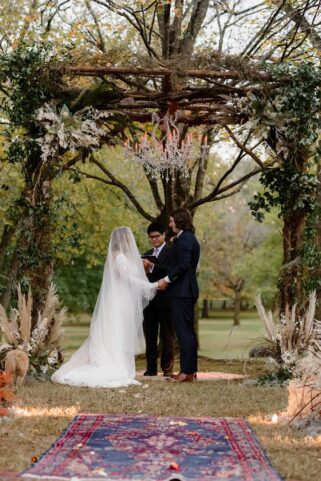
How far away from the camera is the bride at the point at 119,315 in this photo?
9.28 meters

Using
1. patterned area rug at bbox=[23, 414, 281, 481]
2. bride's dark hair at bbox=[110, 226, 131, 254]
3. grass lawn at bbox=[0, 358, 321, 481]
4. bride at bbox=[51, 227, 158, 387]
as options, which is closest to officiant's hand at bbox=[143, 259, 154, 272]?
bride at bbox=[51, 227, 158, 387]

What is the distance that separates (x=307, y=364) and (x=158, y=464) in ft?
6.76

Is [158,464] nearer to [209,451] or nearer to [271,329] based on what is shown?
[209,451]

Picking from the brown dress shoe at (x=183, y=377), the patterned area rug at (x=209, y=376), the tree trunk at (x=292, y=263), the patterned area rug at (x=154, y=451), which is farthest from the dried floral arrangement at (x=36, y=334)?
the tree trunk at (x=292, y=263)

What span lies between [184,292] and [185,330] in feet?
1.59

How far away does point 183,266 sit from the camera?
9164 millimetres

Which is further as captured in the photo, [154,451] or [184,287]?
[184,287]

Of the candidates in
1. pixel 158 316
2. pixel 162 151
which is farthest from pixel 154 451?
pixel 162 151

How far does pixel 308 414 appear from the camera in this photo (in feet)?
20.4

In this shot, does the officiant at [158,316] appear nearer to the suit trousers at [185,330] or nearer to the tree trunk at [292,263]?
the suit trousers at [185,330]

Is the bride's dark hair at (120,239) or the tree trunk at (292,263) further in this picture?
the bride's dark hair at (120,239)

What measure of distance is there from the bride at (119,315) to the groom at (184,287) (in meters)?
0.37

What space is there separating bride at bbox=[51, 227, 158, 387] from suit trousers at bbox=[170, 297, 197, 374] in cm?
45

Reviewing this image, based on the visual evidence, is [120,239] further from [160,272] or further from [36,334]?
[36,334]
